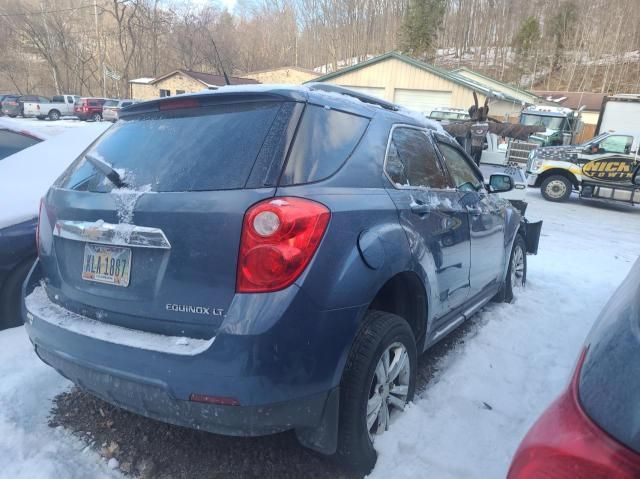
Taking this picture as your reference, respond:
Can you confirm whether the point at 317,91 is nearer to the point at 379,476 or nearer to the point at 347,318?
the point at 347,318

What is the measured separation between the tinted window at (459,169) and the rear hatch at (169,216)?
67.0 inches

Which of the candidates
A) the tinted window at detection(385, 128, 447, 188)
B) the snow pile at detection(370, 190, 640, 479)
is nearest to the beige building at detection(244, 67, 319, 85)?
the snow pile at detection(370, 190, 640, 479)

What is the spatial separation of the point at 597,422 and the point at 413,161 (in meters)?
2.06

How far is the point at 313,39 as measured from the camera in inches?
2761

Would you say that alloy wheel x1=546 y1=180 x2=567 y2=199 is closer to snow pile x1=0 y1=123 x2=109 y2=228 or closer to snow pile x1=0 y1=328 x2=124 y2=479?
snow pile x1=0 y1=123 x2=109 y2=228

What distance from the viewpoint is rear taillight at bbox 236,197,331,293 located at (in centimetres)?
176

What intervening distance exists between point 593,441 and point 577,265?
246 inches

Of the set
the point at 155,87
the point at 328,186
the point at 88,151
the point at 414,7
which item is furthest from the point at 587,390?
the point at 414,7

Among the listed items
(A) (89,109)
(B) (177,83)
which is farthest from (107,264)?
(B) (177,83)

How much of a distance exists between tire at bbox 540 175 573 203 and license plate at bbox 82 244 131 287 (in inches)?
522

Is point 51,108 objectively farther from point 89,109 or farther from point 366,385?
point 366,385

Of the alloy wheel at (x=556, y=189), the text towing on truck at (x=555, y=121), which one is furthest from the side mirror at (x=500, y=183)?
the text towing on truck at (x=555, y=121)

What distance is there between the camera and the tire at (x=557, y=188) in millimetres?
12719

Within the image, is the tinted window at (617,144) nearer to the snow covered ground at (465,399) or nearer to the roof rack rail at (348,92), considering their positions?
the snow covered ground at (465,399)
